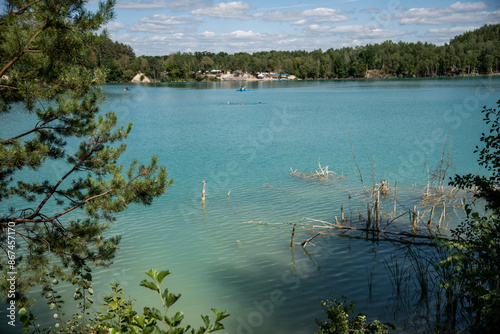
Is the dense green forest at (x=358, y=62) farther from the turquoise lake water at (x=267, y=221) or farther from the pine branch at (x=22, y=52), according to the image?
the pine branch at (x=22, y=52)

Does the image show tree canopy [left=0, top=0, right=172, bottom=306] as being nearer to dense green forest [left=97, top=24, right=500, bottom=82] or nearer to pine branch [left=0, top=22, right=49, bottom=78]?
pine branch [left=0, top=22, right=49, bottom=78]

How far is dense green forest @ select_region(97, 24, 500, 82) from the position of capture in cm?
13375

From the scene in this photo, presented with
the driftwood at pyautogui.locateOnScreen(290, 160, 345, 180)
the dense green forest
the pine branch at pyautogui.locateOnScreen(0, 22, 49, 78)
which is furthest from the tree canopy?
the dense green forest

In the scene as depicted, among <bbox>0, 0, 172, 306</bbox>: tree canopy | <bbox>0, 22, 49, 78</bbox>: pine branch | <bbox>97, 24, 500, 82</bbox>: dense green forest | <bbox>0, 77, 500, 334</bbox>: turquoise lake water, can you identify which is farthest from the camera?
<bbox>97, 24, 500, 82</bbox>: dense green forest

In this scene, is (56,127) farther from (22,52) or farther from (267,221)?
(267,221)

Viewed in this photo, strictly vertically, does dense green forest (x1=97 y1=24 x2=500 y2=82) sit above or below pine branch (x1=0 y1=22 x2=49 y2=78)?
above

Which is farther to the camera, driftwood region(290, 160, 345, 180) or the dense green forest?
the dense green forest

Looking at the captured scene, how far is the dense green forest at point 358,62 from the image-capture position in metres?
134

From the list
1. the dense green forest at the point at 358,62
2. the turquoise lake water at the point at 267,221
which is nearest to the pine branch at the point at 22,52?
the turquoise lake water at the point at 267,221

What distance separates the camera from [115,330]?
2723 mm

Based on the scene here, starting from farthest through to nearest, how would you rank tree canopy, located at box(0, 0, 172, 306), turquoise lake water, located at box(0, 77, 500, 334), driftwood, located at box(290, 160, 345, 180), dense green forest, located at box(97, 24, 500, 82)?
dense green forest, located at box(97, 24, 500, 82) → driftwood, located at box(290, 160, 345, 180) → turquoise lake water, located at box(0, 77, 500, 334) → tree canopy, located at box(0, 0, 172, 306)

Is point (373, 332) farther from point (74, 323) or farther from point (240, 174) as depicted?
point (240, 174)

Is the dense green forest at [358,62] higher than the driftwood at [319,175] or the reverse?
higher

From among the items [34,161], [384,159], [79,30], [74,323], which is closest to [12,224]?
[34,161]
